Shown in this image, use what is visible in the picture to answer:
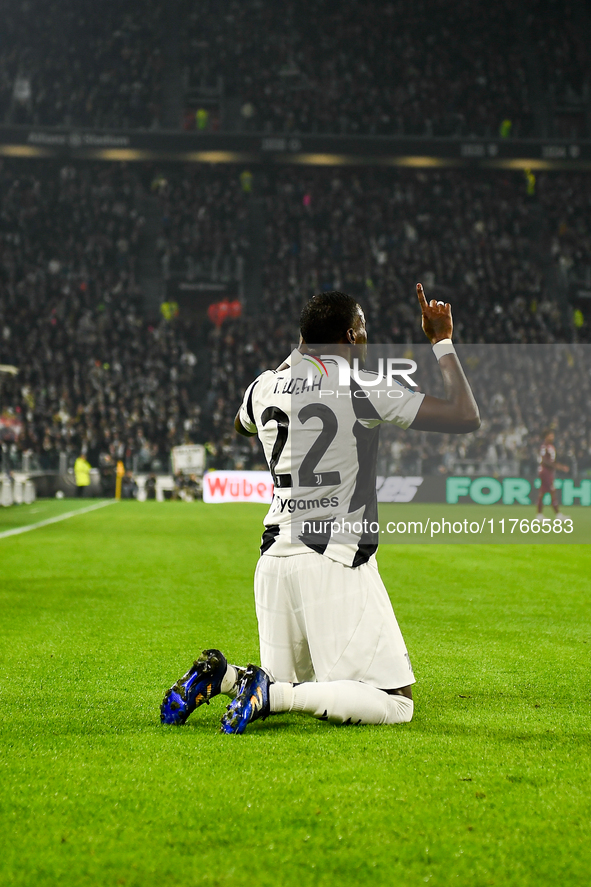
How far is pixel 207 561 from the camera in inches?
488

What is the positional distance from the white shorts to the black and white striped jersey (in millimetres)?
77

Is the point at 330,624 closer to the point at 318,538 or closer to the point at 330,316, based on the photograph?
the point at 318,538

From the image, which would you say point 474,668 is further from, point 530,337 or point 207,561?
point 530,337

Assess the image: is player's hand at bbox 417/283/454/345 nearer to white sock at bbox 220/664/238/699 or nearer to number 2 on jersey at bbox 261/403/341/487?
number 2 on jersey at bbox 261/403/341/487

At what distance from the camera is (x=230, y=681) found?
4.06m

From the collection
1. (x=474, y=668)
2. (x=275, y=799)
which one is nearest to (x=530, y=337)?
(x=474, y=668)

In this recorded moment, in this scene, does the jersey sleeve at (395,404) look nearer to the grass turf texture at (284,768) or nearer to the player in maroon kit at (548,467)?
the grass turf texture at (284,768)

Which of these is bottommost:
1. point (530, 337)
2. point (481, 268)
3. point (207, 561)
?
point (207, 561)

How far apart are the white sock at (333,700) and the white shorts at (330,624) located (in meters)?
0.06

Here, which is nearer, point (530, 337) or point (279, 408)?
point (279, 408)

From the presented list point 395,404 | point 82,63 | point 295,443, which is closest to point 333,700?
point 295,443

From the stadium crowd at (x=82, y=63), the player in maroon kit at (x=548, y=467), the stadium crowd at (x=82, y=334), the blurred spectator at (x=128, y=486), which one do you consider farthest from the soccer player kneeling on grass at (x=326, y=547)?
the stadium crowd at (x=82, y=63)

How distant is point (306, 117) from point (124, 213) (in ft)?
29.3

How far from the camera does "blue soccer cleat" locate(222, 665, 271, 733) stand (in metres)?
3.92
